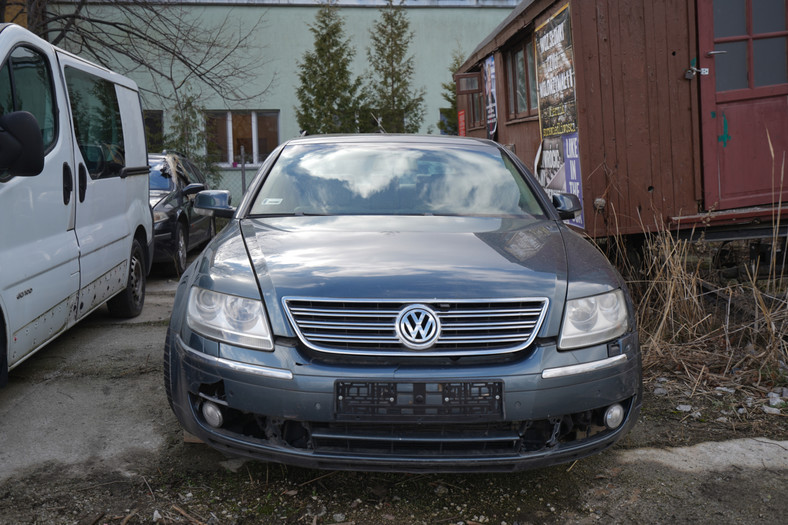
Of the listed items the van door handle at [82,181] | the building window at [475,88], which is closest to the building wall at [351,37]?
the building window at [475,88]

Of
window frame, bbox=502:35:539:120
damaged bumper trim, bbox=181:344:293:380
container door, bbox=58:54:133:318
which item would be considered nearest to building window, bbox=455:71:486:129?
window frame, bbox=502:35:539:120

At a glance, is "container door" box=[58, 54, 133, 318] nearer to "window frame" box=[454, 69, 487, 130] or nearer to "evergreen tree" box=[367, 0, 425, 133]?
"window frame" box=[454, 69, 487, 130]

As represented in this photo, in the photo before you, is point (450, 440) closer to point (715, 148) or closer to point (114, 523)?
point (114, 523)

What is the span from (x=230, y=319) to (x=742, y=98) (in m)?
4.92

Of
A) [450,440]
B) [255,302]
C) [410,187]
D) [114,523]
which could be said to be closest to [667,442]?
[450,440]

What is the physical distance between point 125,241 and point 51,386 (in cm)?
169

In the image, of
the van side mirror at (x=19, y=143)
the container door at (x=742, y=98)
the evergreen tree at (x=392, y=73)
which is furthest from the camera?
the evergreen tree at (x=392, y=73)

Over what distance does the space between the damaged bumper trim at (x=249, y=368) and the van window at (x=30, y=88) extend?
2.00m

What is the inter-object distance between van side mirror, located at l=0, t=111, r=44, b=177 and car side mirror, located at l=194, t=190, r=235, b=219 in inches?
35.1

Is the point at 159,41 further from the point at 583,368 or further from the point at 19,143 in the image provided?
the point at 583,368

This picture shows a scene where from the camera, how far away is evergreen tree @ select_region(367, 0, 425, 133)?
1747 centimetres

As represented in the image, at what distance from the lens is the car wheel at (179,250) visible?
8.59 meters

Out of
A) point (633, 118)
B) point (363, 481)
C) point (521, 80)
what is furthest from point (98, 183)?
point (521, 80)

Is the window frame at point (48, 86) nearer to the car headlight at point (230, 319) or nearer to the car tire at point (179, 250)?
the car headlight at point (230, 319)
